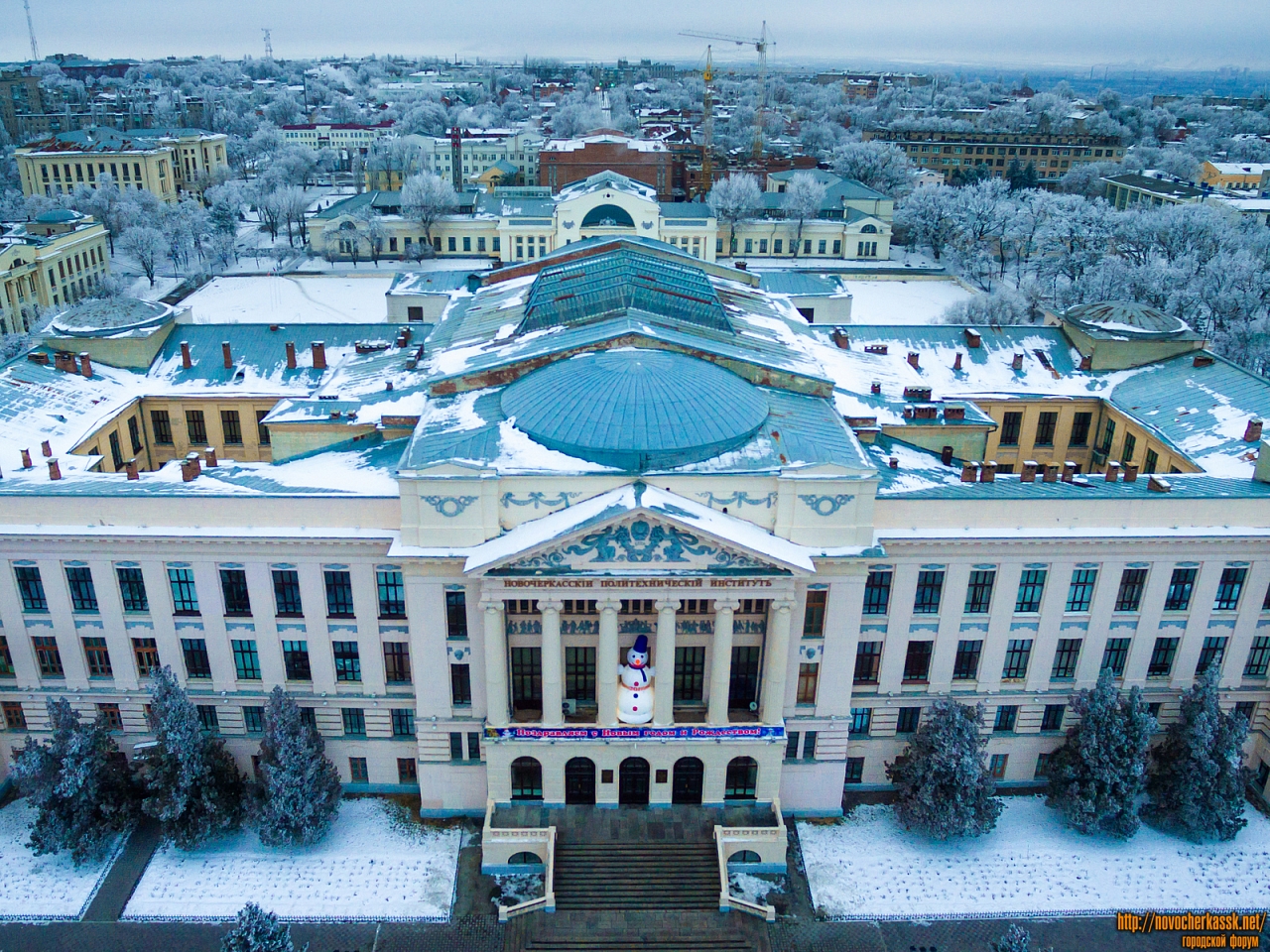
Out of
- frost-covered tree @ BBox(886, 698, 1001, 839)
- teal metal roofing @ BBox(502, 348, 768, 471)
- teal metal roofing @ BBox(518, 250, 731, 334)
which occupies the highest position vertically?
teal metal roofing @ BBox(518, 250, 731, 334)

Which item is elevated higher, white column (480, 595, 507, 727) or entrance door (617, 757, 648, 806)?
white column (480, 595, 507, 727)

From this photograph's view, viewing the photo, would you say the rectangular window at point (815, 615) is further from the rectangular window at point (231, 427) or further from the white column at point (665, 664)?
the rectangular window at point (231, 427)

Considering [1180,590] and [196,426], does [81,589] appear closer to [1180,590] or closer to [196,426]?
[196,426]

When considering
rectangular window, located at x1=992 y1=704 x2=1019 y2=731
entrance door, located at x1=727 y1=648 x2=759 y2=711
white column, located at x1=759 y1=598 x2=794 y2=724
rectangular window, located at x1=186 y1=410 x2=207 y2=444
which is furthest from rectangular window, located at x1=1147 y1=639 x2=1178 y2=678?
rectangular window, located at x1=186 y1=410 x2=207 y2=444

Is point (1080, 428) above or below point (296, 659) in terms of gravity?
above

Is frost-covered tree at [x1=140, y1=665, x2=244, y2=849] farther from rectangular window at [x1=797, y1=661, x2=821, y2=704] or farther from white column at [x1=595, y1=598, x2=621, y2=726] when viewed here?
rectangular window at [x1=797, y1=661, x2=821, y2=704]

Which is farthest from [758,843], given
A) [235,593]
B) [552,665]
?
[235,593]

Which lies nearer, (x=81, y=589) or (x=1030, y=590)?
(x=81, y=589)
